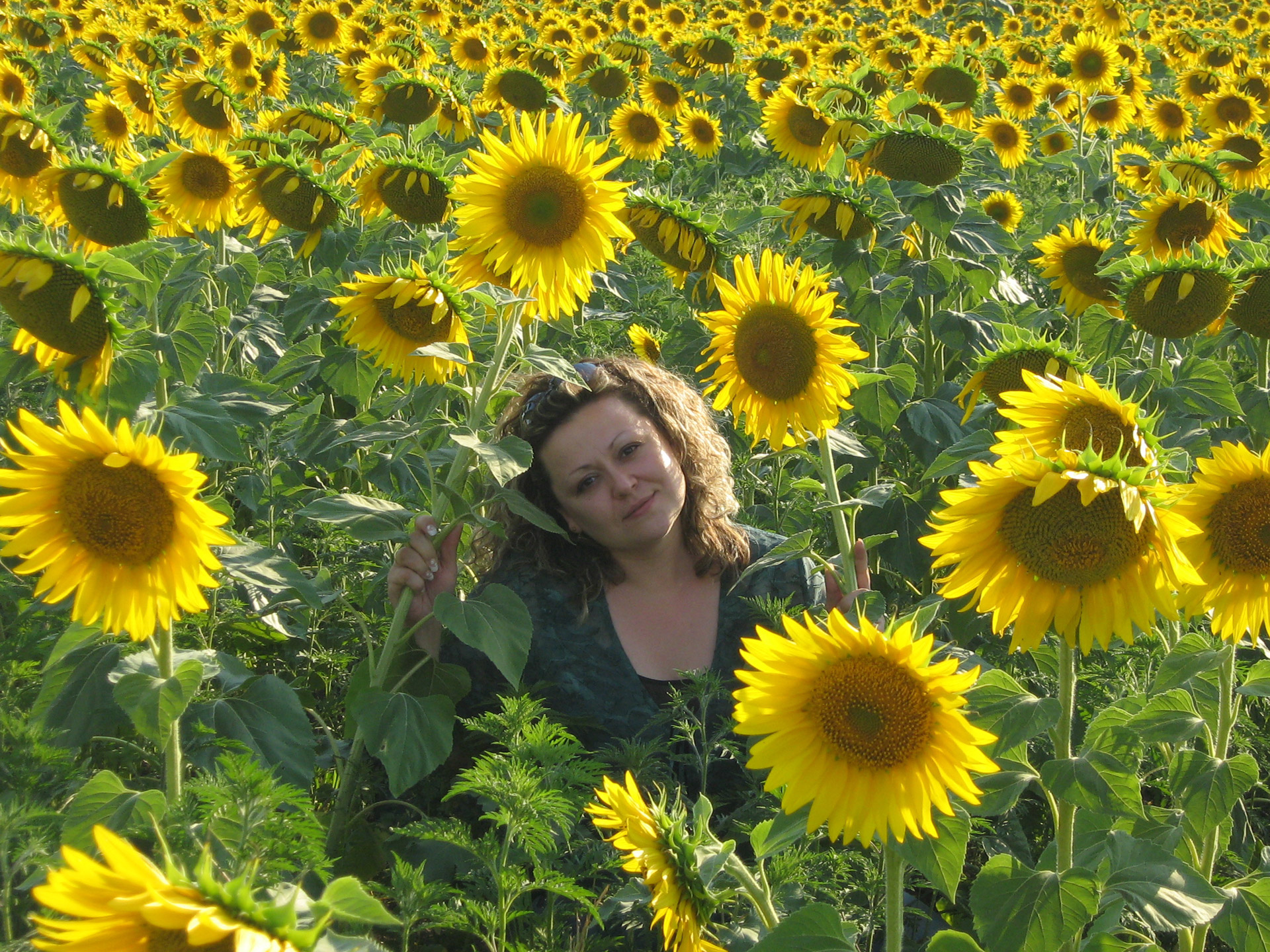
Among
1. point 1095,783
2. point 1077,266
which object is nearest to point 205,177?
point 1077,266

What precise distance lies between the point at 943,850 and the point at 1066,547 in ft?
1.41

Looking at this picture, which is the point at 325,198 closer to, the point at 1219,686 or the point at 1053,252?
the point at 1053,252

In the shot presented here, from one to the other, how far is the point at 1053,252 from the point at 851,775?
2.76m

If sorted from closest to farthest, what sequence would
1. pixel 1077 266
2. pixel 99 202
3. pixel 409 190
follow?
pixel 99 202, pixel 409 190, pixel 1077 266

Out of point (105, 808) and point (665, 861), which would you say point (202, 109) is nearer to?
point (105, 808)

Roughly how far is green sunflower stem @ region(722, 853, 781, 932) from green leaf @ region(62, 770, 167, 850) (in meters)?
0.76

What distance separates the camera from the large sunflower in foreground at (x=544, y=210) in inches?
94.1

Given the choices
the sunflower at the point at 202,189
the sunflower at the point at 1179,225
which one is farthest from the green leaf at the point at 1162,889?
the sunflower at the point at 202,189

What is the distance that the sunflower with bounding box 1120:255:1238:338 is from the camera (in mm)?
2467

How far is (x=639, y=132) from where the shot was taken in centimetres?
627

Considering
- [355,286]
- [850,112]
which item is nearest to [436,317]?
[355,286]

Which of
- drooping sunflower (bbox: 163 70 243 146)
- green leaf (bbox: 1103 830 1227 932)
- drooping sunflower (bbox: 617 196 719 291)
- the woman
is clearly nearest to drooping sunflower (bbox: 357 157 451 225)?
drooping sunflower (bbox: 617 196 719 291)

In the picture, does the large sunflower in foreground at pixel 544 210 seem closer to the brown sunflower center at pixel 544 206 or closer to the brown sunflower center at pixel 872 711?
the brown sunflower center at pixel 544 206

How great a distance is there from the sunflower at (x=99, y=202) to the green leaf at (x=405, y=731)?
1263mm
